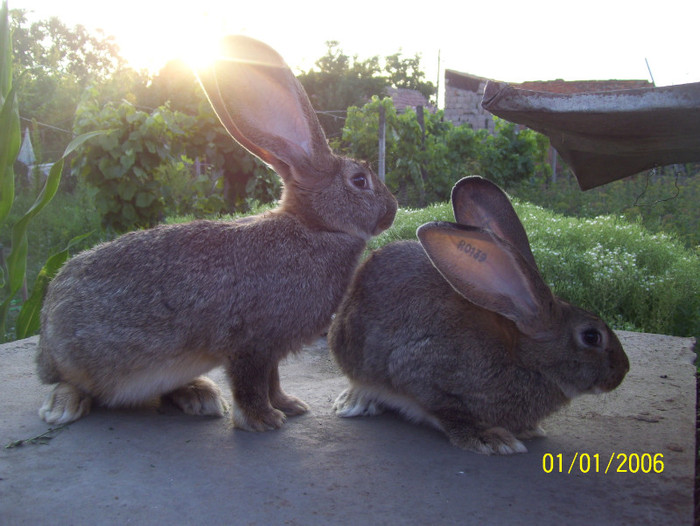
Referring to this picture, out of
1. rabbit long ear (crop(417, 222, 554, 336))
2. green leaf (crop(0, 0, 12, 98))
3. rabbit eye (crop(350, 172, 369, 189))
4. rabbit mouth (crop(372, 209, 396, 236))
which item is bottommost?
rabbit long ear (crop(417, 222, 554, 336))

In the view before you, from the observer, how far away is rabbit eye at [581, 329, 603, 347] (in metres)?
2.95

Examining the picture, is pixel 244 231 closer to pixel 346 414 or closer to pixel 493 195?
pixel 346 414

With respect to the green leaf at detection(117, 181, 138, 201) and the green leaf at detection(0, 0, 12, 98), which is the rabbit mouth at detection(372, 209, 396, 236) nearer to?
the green leaf at detection(0, 0, 12, 98)

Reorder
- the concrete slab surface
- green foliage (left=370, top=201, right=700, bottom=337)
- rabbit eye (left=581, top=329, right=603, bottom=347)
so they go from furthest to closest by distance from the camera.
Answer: green foliage (left=370, top=201, right=700, bottom=337)
rabbit eye (left=581, top=329, right=603, bottom=347)
the concrete slab surface

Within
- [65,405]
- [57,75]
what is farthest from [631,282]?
[57,75]

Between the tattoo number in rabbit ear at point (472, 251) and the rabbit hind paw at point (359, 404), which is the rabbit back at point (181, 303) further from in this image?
the tattoo number in rabbit ear at point (472, 251)

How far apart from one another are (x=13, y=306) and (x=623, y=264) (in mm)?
6206

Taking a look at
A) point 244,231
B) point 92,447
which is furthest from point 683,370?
point 92,447

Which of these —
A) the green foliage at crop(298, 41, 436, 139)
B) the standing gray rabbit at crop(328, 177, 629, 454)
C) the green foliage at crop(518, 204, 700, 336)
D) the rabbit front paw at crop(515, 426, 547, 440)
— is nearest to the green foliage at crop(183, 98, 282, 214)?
the green foliage at crop(518, 204, 700, 336)

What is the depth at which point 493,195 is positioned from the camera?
131 inches

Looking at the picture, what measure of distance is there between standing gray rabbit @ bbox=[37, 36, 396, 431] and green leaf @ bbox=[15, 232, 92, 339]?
5.57 ft

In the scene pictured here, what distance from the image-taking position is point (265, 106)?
9.78 ft

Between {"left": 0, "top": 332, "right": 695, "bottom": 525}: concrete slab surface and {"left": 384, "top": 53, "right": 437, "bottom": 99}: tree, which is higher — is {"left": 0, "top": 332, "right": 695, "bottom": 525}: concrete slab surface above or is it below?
below
